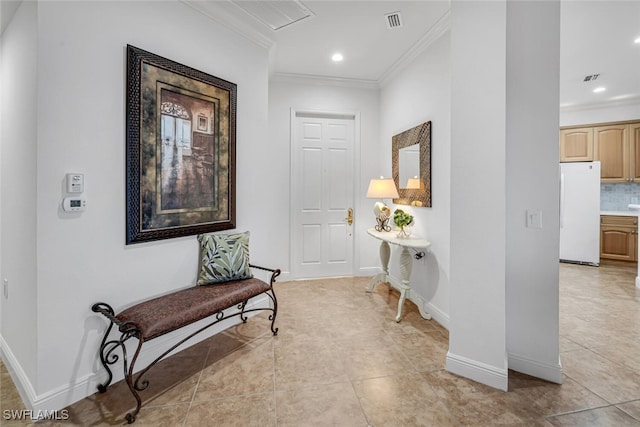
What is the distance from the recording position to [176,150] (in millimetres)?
2291

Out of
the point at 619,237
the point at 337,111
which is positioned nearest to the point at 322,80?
the point at 337,111

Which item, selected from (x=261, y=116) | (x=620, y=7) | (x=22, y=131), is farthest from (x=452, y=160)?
(x=22, y=131)

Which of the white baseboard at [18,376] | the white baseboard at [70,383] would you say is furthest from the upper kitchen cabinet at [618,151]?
the white baseboard at [18,376]

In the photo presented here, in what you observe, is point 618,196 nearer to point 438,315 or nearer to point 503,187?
point 438,315

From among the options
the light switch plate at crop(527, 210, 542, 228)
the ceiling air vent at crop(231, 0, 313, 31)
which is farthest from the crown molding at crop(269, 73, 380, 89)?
the light switch plate at crop(527, 210, 542, 228)

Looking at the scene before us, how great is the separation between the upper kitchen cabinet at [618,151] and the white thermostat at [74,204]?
7.27 meters

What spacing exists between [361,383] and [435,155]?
2.20 metres

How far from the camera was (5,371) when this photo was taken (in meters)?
2.06

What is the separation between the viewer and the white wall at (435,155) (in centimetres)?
279

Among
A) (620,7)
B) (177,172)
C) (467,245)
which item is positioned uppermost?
(620,7)

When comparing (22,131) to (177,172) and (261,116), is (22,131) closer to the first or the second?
(177,172)

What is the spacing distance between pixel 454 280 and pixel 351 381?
0.98 meters

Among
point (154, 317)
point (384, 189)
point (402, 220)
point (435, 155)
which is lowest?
point (154, 317)

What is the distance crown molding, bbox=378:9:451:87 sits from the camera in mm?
2732
